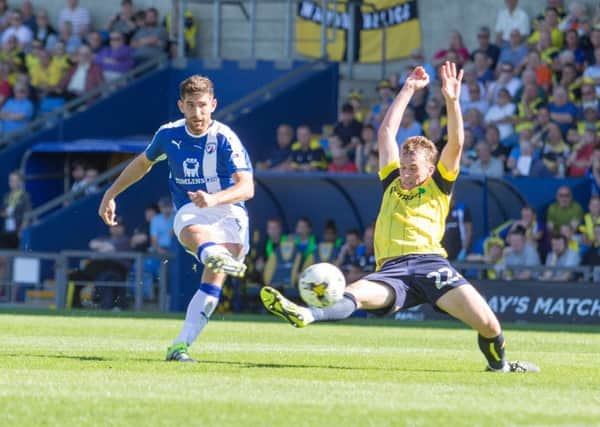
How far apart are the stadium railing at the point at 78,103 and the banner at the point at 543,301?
35.6 ft

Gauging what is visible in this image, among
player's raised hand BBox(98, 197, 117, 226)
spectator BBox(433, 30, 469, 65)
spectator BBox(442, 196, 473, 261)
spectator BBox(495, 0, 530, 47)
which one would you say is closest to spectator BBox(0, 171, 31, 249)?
spectator BBox(433, 30, 469, 65)

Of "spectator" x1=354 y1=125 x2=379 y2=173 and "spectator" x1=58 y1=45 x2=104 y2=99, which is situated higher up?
"spectator" x1=58 y1=45 x2=104 y2=99

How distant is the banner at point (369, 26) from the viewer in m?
Answer: 28.4

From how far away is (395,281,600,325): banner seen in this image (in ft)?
68.6

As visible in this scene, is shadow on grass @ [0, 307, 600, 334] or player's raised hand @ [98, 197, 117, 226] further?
shadow on grass @ [0, 307, 600, 334]

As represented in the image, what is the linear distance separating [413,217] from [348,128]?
572 inches

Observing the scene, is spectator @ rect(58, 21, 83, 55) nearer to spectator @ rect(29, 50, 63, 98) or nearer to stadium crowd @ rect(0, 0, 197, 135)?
stadium crowd @ rect(0, 0, 197, 135)

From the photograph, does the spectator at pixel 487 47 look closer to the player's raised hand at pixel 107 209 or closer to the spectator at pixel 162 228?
the spectator at pixel 162 228

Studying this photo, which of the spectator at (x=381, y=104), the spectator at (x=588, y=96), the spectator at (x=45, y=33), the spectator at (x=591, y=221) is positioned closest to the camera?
the spectator at (x=591, y=221)

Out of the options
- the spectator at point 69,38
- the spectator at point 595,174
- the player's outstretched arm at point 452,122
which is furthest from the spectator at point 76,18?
the player's outstretched arm at point 452,122

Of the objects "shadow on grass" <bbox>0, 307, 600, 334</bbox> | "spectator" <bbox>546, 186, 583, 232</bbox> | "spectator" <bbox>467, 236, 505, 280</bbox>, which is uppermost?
"spectator" <bbox>546, 186, 583, 232</bbox>

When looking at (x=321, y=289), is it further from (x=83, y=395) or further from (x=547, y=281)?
(x=547, y=281)

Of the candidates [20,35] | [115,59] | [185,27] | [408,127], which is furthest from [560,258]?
[20,35]

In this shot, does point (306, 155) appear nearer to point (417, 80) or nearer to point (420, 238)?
→ point (417, 80)
